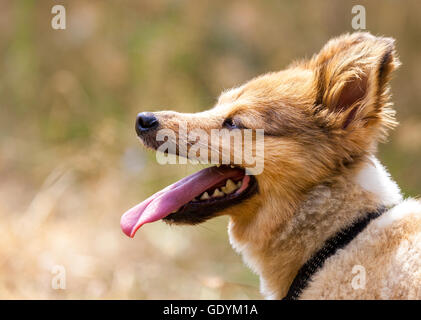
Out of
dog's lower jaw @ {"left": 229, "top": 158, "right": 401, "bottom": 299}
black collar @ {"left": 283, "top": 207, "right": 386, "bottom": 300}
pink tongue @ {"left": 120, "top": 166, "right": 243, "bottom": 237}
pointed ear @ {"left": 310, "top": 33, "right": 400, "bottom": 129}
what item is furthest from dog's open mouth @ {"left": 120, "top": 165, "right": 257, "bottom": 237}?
pointed ear @ {"left": 310, "top": 33, "right": 400, "bottom": 129}

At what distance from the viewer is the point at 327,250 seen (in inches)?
104

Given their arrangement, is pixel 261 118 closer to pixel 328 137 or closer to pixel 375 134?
pixel 328 137

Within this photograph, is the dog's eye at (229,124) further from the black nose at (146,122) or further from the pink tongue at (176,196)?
the black nose at (146,122)

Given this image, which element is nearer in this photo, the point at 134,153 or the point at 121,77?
the point at 134,153

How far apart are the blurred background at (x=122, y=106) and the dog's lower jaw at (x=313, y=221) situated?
168 centimetres

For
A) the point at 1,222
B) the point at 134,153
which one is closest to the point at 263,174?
the point at 1,222

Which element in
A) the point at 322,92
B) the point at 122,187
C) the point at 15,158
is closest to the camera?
the point at 322,92

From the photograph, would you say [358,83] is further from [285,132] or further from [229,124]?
[229,124]

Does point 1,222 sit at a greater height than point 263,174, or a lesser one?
lesser

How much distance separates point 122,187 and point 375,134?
383cm

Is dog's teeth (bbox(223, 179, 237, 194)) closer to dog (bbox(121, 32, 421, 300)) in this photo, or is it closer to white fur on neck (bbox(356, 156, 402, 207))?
dog (bbox(121, 32, 421, 300))

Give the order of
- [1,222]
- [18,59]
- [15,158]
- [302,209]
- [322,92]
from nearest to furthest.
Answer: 1. [302,209]
2. [322,92]
3. [1,222]
4. [15,158]
5. [18,59]

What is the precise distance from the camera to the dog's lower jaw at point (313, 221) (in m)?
2.67

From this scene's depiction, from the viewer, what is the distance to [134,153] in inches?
253
